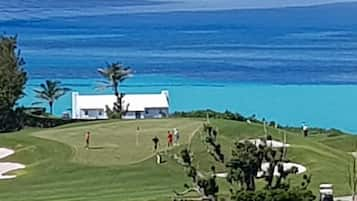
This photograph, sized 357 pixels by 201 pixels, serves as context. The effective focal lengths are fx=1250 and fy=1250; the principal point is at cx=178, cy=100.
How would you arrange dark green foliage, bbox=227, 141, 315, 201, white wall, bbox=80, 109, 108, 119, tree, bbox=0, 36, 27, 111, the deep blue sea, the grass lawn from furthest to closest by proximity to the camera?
the deep blue sea < white wall, bbox=80, 109, 108, 119 < tree, bbox=0, 36, 27, 111 < the grass lawn < dark green foliage, bbox=227, 141, 315, 201

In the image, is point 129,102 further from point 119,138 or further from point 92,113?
point 119,138

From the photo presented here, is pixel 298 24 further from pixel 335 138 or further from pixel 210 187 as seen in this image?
pixel 210 187

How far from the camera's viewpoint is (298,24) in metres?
185

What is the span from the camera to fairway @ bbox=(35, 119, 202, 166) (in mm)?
36281

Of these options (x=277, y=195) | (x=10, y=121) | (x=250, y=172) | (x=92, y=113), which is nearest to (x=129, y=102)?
(x=92, y=113)

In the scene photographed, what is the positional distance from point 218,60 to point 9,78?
68.4 meters

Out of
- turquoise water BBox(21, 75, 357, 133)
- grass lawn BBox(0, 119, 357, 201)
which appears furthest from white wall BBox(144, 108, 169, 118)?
grass lawn BBox(0, 119, 357, 201)

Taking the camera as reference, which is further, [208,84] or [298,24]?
[298,24]

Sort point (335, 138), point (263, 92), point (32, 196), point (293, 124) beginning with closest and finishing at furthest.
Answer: point (32, 196)
point (335, 138)
point (293, 124)
point (263, 92)

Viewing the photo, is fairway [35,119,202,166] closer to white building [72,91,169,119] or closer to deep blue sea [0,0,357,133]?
white building [72,91,169,119]

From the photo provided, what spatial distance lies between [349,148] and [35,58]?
8924 cm

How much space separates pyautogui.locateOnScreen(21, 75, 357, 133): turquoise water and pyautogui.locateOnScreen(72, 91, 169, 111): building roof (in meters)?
6.18

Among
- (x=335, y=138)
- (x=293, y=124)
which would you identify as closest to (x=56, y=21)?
(x=293, y=124)

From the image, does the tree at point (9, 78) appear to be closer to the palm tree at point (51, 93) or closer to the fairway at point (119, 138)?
the fairway at point (119, 138)
